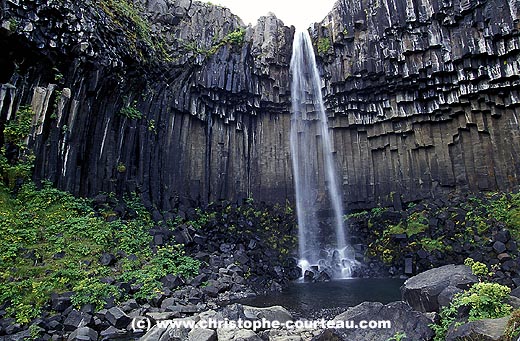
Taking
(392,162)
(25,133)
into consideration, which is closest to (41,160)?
(25,133)

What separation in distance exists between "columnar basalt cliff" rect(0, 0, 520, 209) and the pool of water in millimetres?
8080

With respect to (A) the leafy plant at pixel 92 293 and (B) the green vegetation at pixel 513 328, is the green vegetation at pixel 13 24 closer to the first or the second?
(A) the leafy plant at pixel 92 293

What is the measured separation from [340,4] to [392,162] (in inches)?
418

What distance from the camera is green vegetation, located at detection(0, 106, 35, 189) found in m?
13.7

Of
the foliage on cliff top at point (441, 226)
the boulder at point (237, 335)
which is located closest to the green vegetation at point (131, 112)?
the boulder at point (237, 335)

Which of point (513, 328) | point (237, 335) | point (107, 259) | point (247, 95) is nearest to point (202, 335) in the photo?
point (237, 335)

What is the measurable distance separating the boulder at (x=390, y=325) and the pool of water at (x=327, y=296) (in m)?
3.65

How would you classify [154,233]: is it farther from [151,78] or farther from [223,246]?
[151,78]

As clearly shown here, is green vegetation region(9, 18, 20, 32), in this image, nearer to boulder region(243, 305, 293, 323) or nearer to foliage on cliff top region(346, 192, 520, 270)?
boulder region(243, 305, 293, 323)

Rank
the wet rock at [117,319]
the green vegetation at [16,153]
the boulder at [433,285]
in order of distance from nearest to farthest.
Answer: the boulder at [433,285], the wet rock at [117,319], the green vegetation at [16,153]

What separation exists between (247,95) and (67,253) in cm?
1459

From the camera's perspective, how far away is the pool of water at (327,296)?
438 inches

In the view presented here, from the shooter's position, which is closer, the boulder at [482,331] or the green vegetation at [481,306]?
the boulder at [482,331]

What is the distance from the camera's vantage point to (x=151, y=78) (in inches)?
759
